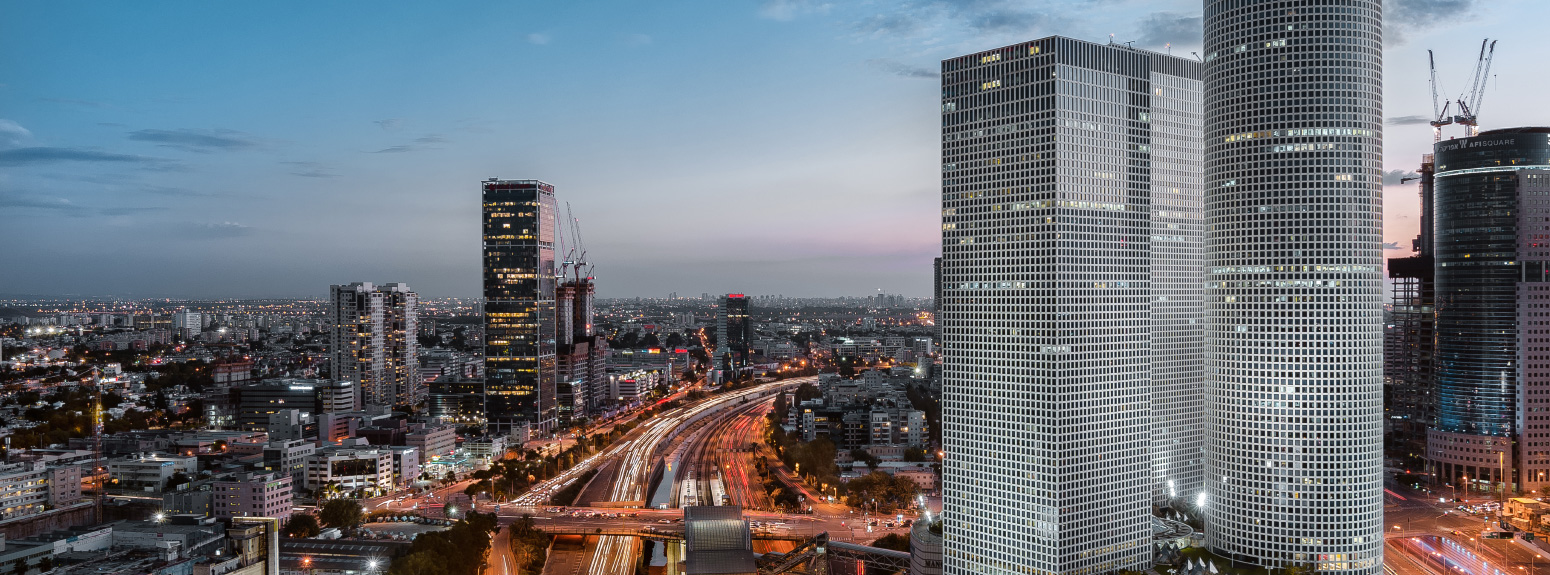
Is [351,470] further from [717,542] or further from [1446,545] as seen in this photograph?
[1446,545]

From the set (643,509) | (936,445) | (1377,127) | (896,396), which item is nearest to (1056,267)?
(1377,127)

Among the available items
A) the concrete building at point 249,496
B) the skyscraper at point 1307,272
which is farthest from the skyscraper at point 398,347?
the skyscraper at point 1307,272

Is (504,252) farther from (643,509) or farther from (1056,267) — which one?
(1056,267)

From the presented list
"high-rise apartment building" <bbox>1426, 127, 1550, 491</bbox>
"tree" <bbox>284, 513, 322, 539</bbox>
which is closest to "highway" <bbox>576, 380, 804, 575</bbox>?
"tree" <bbox>284, 513, 322, 539</bbox>

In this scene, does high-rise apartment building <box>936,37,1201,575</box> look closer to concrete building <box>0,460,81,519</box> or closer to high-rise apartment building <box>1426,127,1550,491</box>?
high-rise apartment building <box>1426,127,1550,491</box>

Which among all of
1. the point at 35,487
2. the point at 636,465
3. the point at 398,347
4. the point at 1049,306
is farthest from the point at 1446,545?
the point at 398,347

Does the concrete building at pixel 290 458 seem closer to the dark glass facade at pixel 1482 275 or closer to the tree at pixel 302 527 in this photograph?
the tree at pixel 302 527
